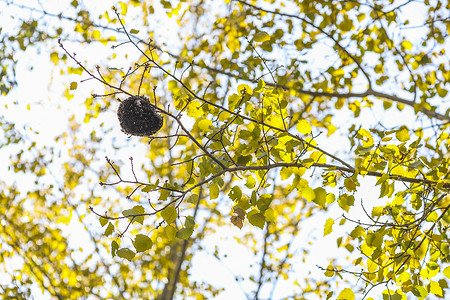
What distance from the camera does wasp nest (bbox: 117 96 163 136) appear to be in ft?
5.37

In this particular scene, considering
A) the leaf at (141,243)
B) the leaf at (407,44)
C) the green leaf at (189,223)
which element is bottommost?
the leaf at (141,243)

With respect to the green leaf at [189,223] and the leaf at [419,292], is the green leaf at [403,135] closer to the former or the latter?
the leaf at [419,292]

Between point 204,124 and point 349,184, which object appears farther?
point 204,124

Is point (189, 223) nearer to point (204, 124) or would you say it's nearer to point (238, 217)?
point (238, 217)

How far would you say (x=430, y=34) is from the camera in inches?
137

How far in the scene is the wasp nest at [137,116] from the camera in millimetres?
1636

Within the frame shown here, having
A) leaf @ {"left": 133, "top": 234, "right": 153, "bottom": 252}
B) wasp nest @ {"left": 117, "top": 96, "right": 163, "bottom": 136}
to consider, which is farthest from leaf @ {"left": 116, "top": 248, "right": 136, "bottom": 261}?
wasp nest @ {"left": 117, "top": 96, "right": 163, "bottom": 136}

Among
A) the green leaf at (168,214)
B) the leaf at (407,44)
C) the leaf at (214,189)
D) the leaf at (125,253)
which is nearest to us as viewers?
the leaf at (125,253)

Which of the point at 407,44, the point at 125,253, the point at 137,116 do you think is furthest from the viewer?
the point at 407,44

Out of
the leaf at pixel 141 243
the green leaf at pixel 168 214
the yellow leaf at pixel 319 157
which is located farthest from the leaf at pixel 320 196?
the leaf at pixel 141 243

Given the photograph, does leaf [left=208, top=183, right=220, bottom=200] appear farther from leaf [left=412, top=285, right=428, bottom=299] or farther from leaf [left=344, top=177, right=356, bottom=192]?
leaf [left=412, top=285, right=428, bottom=299]

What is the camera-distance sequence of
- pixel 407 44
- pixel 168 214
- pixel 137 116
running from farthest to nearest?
pixel 407 44 < pixel 137 116 < pixel 168 214

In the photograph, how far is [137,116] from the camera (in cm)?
164

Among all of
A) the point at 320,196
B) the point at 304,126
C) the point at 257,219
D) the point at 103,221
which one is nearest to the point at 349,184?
the point at 320,196
